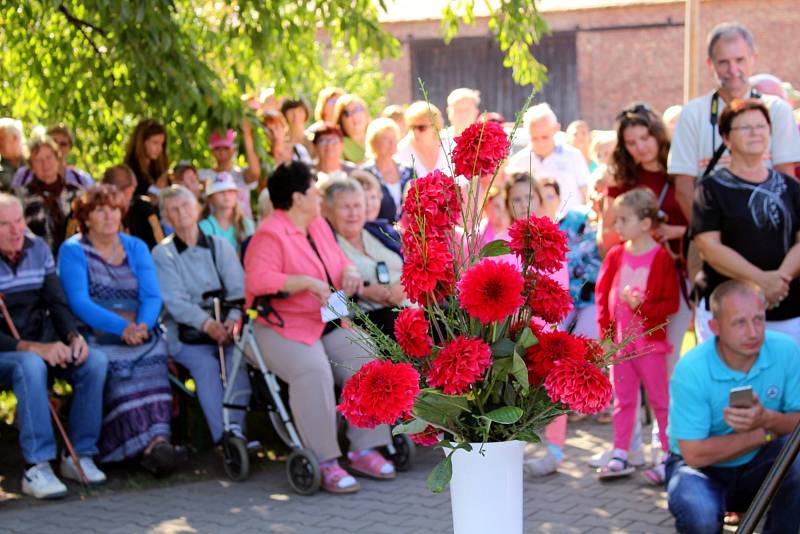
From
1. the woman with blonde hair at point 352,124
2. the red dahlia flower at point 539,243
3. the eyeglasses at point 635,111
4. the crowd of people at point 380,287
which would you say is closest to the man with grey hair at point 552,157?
the crowd of people at point 380,287

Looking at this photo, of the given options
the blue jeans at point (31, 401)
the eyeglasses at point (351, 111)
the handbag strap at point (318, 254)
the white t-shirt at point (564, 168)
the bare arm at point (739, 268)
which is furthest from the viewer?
the eyeglasses at point (351, 111)

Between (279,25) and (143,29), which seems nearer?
(143,29)

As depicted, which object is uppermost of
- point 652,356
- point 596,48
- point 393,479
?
point 596,48

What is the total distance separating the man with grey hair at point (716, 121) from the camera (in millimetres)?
6078

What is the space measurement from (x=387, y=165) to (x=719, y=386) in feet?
13.1

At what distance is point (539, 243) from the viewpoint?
301cm

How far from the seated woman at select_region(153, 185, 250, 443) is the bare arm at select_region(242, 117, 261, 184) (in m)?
0.95

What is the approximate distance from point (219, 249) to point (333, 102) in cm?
243

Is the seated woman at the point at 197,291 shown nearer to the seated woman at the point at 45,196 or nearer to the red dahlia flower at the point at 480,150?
the seated woman at the point at 45,196

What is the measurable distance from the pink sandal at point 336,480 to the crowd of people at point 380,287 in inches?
0.5

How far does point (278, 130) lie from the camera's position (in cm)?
925

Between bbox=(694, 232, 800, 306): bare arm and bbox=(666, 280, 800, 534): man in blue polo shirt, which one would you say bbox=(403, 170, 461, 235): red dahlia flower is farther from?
bbox=(694, 232, 800, 306): bare arm

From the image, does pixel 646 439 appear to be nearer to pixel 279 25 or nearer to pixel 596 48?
pixel 279 25

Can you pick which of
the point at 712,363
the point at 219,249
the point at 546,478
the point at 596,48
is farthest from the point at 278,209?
the point at 596,48
